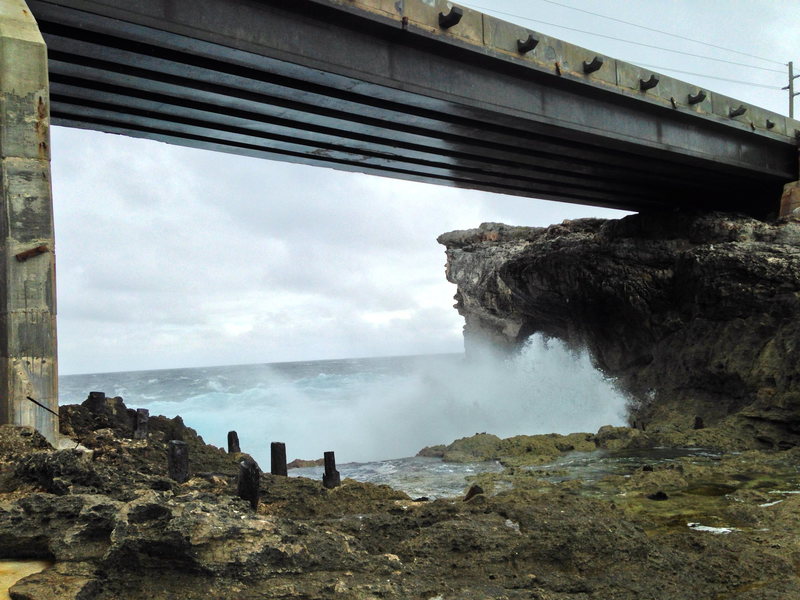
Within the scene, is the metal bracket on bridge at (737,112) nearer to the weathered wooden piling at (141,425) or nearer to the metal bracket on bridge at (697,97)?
the metal bracket on bridge at (697,97)

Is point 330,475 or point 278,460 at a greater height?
point 278,460

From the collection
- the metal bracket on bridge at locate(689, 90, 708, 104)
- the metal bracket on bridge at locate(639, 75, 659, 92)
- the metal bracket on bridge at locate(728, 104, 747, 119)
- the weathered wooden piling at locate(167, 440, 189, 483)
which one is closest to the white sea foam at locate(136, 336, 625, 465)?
the metal bracket on bridge at locate(728, 104, 747, 119)

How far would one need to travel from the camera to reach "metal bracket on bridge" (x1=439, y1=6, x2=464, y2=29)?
11.3 metres

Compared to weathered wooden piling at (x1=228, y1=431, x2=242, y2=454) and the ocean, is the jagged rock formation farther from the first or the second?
weathered wooden piling at (x1=228, y1=431, x2=242, y2=454)

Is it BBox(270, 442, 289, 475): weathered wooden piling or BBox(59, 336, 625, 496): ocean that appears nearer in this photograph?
BBox(270, 442, 289, 475): weathered wooden piling

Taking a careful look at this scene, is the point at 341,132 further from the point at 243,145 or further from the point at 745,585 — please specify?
the point at 745,585

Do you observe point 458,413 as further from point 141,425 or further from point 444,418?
point 141,425

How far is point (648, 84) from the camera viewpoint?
14.7m

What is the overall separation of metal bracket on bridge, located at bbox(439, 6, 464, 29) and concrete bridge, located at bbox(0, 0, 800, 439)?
25 mm

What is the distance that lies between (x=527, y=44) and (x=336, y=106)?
4.01 m

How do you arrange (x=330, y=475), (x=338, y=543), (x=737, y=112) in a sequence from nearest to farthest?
(x=338, y=543) < (x=330, y=475) < (x=737, y=112)

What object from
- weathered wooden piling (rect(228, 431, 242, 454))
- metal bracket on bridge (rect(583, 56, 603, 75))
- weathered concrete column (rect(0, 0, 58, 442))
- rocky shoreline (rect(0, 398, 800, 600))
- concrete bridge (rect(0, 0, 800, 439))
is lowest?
weathered wooden piling (rect(228, 431, 242, 454))

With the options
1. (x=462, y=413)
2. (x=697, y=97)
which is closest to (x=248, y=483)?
(x=697, y=97)

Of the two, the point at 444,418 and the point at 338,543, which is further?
the point at 444,418
